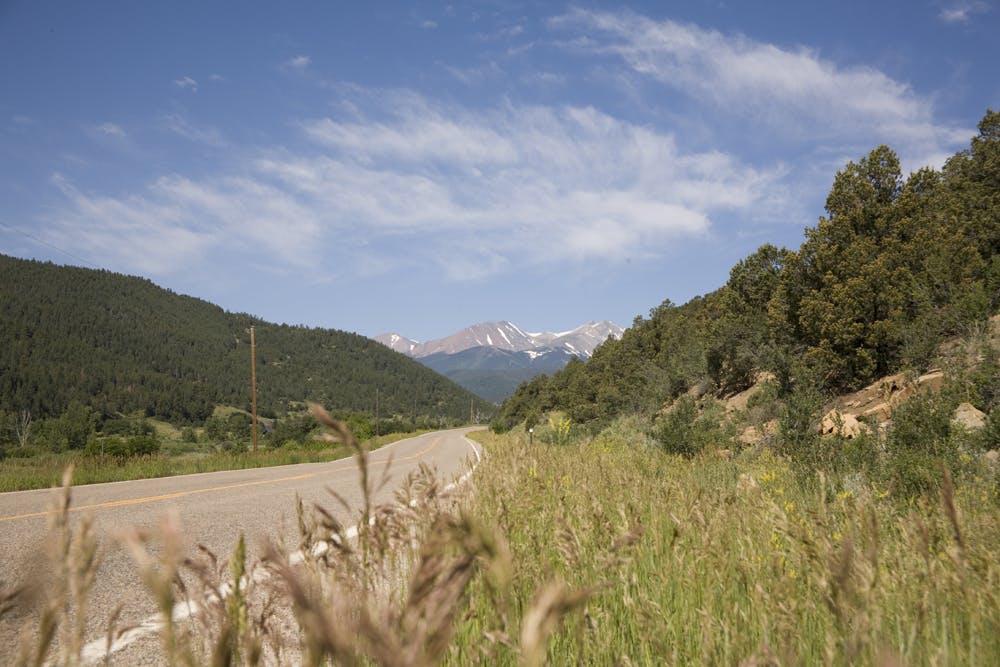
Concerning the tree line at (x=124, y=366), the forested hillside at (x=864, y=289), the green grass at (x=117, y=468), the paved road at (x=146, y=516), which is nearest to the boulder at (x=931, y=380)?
the forested hillside at (x=864, y=289)

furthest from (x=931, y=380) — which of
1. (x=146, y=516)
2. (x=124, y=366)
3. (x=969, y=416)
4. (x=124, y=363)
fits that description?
(x=124, y=363)

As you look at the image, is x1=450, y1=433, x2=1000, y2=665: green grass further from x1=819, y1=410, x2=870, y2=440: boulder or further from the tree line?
the tree line

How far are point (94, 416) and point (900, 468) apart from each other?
5075 inches

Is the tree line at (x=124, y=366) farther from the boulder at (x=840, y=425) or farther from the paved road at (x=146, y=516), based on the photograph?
the boulder at (x=840, y=425)

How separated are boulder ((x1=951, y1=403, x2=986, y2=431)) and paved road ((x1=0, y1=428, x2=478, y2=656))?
721 cm

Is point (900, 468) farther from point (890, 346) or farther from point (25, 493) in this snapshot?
point (25, 493)

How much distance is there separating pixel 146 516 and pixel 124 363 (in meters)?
177

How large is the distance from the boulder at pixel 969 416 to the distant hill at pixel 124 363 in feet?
482

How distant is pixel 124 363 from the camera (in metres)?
154

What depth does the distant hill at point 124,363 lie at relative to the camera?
5089 inches

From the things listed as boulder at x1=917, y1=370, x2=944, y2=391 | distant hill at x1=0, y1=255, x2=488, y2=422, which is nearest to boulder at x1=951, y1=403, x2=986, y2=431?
boulder at x1=917, y1=370, x2=944, y2=391

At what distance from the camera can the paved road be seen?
12.2ft

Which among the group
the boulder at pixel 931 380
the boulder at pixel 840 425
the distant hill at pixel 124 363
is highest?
the distant hill at pixel 124 363

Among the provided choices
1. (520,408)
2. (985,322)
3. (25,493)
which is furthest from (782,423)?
(520,408)
